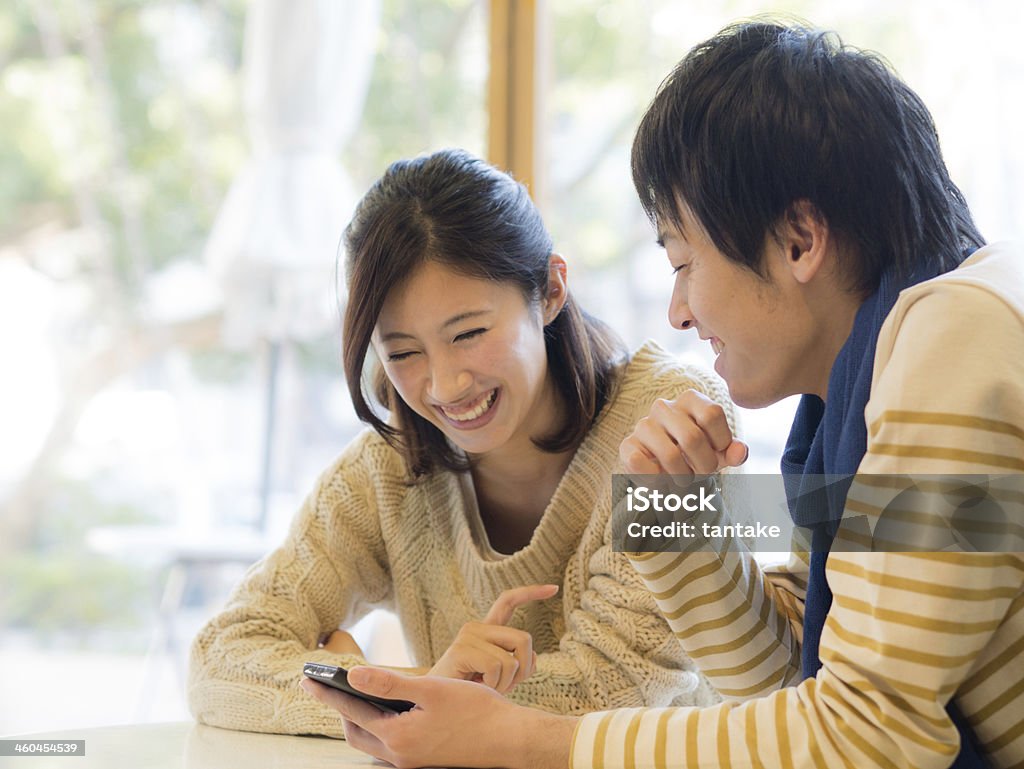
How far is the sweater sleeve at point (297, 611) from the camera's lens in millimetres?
1258

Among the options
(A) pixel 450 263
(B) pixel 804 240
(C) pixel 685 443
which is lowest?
(C) pixel 685 443

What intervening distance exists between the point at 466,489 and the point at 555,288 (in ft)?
1.03

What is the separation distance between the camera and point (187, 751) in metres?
1.10

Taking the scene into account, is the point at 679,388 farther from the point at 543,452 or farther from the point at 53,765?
the point at 53,765

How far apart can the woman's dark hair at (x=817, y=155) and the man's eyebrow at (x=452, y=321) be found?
461 millimetres

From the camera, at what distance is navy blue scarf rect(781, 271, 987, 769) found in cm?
84

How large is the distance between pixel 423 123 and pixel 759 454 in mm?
1434

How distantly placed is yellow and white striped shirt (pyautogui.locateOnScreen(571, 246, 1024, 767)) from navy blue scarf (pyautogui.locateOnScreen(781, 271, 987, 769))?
43 millimetres

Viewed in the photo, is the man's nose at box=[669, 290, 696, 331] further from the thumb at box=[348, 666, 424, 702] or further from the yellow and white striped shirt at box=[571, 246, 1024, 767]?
the thumb at box=[348, 666, 424, 702]

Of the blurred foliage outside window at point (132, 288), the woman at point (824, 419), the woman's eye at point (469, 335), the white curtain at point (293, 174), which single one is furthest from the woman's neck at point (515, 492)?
the blurred foliage outside window at point (132, 288)

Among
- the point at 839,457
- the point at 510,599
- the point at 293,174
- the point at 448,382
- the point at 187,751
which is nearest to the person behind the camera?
the point at 839,457

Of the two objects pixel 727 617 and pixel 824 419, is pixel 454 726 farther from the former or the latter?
pixel 824 419

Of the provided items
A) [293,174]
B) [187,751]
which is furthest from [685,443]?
[293,174]

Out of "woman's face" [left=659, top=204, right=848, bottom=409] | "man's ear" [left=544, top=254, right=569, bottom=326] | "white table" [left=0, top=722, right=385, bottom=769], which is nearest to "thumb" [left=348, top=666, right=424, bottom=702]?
"white table" [left=0, top=722, right=385, bottom=769]
